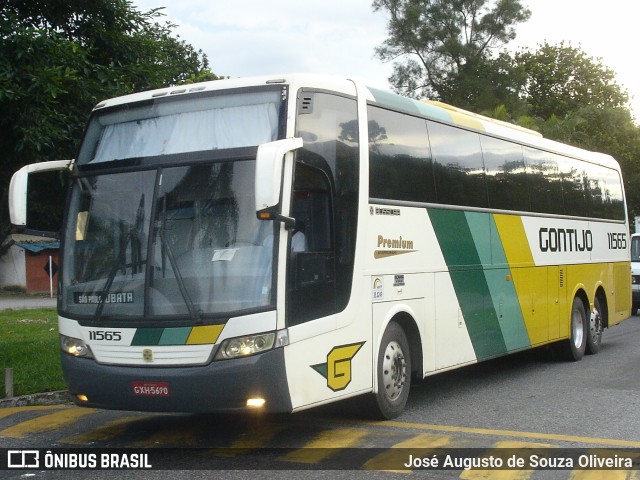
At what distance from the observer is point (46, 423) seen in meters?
9.20

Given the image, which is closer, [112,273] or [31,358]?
[112,273]

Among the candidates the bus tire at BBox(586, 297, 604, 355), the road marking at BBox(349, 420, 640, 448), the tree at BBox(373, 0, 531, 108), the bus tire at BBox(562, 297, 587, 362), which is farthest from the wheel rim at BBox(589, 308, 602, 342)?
the tree at BBox(373, 0, 531, 108)

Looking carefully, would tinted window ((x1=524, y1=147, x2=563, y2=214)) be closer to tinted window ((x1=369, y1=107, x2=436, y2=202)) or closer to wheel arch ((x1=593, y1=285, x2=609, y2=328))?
wheel arch ((x1=593, y1=285, x2=609, y2=328))

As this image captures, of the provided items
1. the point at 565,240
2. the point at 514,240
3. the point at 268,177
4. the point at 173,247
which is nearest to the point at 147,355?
the point at 173,247

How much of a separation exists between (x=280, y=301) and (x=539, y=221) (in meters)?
7.04

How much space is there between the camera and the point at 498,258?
464 inches

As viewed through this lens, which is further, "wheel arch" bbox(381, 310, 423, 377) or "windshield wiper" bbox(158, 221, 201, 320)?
"wheel arch" bbox(381, 310, 423, 377)

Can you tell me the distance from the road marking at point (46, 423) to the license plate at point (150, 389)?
185 centimetres

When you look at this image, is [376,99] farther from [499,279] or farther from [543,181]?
[543,181]

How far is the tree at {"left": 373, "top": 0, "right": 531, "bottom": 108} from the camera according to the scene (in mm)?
49156

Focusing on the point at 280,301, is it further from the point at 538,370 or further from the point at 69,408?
the point at 538,370

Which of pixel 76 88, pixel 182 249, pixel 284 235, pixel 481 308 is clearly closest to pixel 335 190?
pixel 284 235

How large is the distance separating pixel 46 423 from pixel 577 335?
29.2ft

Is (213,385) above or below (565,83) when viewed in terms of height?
below
